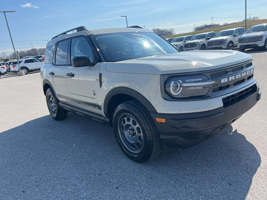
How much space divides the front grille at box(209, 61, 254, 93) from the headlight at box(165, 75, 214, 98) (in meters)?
0.10

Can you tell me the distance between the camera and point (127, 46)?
3.71 m

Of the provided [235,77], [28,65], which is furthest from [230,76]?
[28,65]

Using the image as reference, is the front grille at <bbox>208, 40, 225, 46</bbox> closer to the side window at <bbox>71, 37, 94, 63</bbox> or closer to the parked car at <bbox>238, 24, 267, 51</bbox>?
the parked car at <bbox>238, 24, 267, 51</bbox>

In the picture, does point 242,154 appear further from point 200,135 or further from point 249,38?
point 249,38

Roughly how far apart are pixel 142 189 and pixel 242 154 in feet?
4.93

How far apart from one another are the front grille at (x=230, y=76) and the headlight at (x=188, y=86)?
0.10 meters

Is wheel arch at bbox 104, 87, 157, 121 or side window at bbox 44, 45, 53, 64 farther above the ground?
side window at bbox 44, 45, 53, 64

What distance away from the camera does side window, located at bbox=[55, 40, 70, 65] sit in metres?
4.40

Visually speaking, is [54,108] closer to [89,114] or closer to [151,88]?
[89,114]

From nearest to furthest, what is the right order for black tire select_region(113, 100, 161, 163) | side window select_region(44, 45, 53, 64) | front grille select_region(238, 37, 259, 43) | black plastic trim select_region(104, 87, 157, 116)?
black plastic trim select_region(104, 87, 157, 116), black tire select_region(113, 100, 161, 163), side window select_region(44, 45, 53, 64), front grille select_region(238, 37, 259, 43)

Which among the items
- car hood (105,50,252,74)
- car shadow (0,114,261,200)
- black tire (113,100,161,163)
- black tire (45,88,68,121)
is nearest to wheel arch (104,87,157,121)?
black tire (113,100,161,163)

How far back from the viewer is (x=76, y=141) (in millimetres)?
4148

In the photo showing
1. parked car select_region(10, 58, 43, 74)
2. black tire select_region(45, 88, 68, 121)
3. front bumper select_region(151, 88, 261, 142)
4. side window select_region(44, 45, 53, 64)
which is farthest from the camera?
parked car select_region(10, 58, 43, 74)

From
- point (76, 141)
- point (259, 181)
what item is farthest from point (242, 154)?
point (76, 141)
